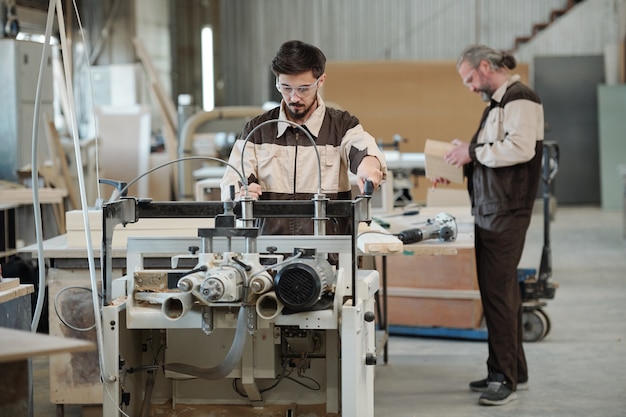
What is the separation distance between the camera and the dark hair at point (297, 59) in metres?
2.69

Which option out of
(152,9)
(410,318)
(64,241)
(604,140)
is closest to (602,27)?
(604,140)

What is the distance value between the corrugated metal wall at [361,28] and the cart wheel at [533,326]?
30.0ft

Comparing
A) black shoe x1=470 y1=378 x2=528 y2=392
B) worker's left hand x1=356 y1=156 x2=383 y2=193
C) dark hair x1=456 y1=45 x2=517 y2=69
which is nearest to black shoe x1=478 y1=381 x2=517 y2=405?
black shoe x1=470 y1=378 x2=528 y2=392

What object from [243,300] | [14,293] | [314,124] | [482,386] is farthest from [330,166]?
[482,386]

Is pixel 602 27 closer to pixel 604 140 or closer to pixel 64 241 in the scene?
pixel 604 140

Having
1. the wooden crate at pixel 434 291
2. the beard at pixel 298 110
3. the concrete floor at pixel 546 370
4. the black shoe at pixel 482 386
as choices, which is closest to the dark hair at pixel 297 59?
the beard at pixel 298 110

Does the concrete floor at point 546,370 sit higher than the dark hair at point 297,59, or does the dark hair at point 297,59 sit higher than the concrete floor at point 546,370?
the dark hair at point 297,59

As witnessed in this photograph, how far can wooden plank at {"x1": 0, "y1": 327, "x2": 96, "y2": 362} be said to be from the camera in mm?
1732

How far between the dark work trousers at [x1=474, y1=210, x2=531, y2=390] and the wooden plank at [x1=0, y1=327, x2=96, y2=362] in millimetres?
2062

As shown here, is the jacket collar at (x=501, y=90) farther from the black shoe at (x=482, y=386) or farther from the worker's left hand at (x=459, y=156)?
the black shoe at (x=482, y=386)

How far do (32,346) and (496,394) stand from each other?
223 centimetres

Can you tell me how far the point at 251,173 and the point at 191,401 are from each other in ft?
2.23

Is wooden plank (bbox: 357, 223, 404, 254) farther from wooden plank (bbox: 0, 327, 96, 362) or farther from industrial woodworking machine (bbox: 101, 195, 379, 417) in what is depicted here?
wooden plank (bbox: 0, 327, 96, 362)

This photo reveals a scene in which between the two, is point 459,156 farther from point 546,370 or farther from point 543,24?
point 543,24
